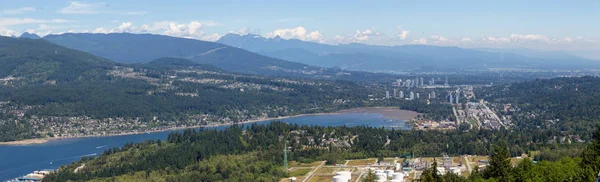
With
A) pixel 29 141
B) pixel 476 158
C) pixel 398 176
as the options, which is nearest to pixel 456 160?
pixel 476 158

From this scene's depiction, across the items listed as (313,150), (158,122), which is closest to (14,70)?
(158,122)

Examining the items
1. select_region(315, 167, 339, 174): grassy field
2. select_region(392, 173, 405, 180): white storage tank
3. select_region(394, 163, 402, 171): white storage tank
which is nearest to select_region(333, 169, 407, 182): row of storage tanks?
select_region(392, 173, 405, 180): white storage tank

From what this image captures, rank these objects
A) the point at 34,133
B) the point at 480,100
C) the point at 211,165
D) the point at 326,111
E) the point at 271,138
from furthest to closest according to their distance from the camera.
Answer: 1. the point at 480,100
2. the point at 326,111
3. the point at 34,133
4. the point at 271,138
5. the point at 211,165

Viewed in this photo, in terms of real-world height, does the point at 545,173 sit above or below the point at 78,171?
above

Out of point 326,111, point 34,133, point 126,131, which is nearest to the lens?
point 34,133

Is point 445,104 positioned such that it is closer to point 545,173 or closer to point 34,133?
point 34,133

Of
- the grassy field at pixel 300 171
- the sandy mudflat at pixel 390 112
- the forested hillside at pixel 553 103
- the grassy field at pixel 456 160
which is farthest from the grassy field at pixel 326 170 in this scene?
the sandy mudflat at pixel 390 112

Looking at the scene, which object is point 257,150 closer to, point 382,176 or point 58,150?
point 382,176
